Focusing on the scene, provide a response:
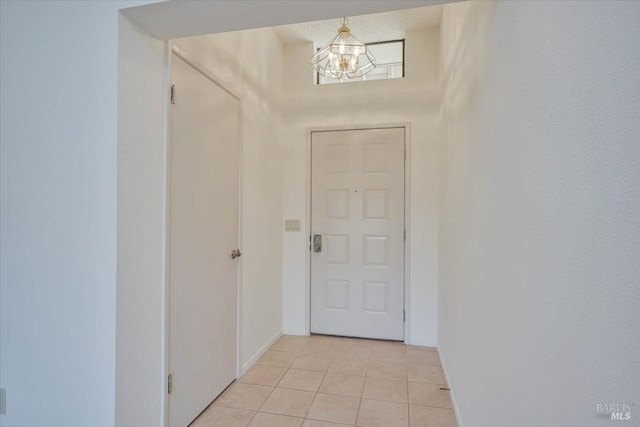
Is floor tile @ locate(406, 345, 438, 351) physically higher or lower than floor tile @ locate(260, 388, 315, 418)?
lower

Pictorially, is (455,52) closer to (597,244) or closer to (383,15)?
(383,15)

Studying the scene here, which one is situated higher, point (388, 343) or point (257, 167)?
point (257, 167)

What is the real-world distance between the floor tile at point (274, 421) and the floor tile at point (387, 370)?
0.81 m

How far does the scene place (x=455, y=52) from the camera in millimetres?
2094

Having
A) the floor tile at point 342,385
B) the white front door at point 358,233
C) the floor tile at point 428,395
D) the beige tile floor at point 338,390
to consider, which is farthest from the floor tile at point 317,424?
the white front door at point 358,233

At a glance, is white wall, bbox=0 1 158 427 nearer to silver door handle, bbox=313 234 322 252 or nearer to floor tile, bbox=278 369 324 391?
floor tile, bbox=278 369 324 391

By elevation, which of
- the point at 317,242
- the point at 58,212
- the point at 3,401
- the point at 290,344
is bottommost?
the point at 290,344

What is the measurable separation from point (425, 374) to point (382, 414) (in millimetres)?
699

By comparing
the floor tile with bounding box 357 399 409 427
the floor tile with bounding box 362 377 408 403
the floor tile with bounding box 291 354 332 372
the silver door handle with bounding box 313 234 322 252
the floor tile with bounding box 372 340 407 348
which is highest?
the silver door handle with bounding box 313 234 322 252

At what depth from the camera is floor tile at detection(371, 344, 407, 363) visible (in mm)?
2789

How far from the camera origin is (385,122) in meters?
3.17

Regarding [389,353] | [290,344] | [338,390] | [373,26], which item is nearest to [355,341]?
[389,353]

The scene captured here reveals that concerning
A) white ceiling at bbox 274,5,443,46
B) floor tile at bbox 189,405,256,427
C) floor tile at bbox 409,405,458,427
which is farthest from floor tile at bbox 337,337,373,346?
white ceiling at bbox 274,5,443,46

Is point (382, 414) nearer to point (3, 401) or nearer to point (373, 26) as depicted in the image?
point (3, 401)
